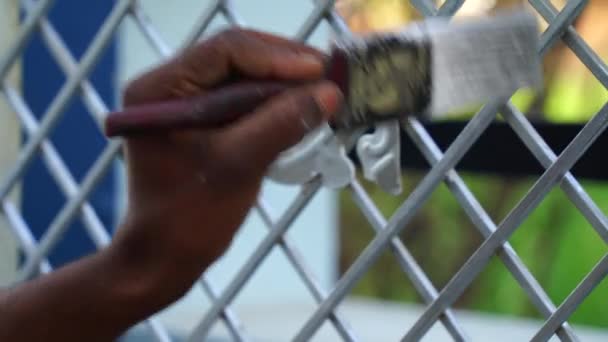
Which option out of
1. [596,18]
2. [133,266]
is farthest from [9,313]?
[596,18]

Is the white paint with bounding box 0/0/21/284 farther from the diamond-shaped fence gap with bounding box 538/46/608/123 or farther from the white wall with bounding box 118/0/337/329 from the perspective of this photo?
the diamond-shaped fence gap with bounding box 538/46/608/123

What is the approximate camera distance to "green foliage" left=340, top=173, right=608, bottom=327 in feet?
3.90

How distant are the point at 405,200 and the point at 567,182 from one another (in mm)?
102

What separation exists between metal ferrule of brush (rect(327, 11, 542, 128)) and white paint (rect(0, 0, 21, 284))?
1.46 ft

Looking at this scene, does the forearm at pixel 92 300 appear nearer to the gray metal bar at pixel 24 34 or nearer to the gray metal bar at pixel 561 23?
the gray metal bar at pixel 561 23

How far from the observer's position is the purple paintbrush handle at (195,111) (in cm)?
34

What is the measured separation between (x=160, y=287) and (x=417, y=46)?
0.46ft

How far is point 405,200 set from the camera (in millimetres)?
542

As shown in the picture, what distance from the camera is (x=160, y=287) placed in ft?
1.17

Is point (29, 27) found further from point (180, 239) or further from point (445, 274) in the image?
point (445, 274)

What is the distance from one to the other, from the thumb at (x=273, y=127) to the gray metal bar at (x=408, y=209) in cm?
18

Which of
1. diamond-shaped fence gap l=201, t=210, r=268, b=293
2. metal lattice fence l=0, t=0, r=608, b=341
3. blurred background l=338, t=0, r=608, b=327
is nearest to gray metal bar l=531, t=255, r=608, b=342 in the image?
metal lattice fence l=0, t=0, r=608, b=341

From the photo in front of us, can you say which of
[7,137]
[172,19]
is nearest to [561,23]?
[7,137]

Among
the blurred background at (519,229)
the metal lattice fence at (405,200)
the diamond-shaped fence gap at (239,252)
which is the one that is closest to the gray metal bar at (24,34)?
the metal lattice fence at (405,200)
